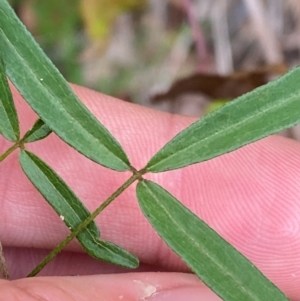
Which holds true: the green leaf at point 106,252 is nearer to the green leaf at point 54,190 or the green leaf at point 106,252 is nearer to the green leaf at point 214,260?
the green leaf at point 54,190

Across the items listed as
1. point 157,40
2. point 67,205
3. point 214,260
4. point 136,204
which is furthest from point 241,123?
point 157,40

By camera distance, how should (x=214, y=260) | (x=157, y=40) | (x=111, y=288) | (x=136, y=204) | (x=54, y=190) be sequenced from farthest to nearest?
1. (x=157, y=40)
2. (x=136, y=204)
3. (x=111, y=288)
4. (x=54, y=190)
5. (x=214, y=260)

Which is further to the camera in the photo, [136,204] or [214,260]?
[136,204]

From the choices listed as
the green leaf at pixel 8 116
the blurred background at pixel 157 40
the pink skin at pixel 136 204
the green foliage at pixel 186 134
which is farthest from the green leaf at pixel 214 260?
the blurred background at pixel 157 40

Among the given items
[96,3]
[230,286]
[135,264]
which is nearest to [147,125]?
[135,264]

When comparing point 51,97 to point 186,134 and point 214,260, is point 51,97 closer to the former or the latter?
point 186,134

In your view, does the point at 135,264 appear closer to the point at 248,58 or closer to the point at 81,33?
the point at 248,58

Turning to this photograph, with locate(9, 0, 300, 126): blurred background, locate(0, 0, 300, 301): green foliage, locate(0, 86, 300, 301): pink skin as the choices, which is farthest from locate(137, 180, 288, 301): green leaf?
locate(9, 0, 300, 126): blurred background
